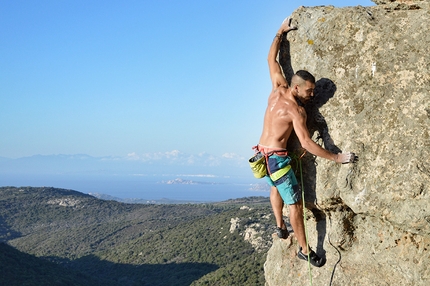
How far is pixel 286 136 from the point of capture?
7.05 metres

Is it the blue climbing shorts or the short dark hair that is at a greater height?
the short dark hair

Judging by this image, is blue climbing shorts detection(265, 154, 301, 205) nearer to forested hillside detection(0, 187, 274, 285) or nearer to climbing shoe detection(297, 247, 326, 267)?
climbing shoe detection(297, 247, 326, 267)

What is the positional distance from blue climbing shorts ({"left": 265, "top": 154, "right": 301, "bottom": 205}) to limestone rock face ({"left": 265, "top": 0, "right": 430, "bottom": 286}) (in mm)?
325

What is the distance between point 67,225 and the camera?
90312 millimetres

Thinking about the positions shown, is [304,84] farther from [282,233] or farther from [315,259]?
[315,259]

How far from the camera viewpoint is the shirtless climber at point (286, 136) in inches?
264

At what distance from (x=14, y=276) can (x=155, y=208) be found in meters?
57.8

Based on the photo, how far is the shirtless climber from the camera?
6707 mm

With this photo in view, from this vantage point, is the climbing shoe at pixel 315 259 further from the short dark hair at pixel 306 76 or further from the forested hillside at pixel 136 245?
the forested hillside at pixel 136 245

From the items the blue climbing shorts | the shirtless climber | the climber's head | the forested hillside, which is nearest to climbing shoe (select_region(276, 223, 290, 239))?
the shirtless climber

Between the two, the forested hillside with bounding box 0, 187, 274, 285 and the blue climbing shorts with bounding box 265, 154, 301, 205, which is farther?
the forested hillside with bounding box 0, 187, 274, 285

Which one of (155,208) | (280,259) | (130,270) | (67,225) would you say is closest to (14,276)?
(130,270)

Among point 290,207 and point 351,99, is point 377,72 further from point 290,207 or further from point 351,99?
point 290,207

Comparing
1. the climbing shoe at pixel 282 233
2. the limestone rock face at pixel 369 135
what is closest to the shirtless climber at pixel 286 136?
the limestone rock face at pixel 369 135
